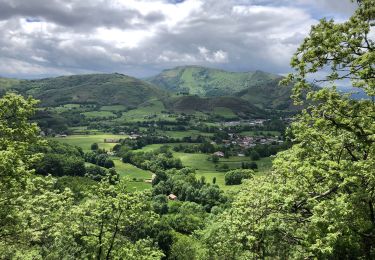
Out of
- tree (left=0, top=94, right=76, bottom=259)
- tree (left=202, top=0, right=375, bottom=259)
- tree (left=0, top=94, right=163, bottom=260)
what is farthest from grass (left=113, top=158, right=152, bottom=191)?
tree (left=202, top=0, right=375, bottom=259)

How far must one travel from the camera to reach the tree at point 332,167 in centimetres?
1750

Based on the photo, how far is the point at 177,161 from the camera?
19550cm

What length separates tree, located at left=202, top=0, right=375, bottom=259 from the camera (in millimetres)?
17500

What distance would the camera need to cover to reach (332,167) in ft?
63.2

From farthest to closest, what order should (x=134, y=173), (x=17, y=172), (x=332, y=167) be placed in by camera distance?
(x=134, y=173), (x=17, y=172), (x=332, y=167)

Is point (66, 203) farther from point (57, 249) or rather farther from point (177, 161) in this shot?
point (177, 161)

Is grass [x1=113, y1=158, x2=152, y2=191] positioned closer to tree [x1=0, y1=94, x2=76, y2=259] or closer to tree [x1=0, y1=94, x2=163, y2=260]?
tree [x1=0, y1=94, x2=163, y2=260]

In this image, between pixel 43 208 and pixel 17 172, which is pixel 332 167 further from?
pixel 43 208

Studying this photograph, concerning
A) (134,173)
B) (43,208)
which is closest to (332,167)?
(43,208)

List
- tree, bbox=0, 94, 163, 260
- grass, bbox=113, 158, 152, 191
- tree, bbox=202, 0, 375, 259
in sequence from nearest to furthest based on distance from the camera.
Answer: tree, bbox=202, 0, 375, 259, tree, bbox=0, 94, 163, 260, grass, bbox=113, 158, 152, 191

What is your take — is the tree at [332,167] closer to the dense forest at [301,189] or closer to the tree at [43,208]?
the dense forest at [301,189]

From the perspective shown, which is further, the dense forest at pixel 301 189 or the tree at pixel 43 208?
the tree at pixel 43 208

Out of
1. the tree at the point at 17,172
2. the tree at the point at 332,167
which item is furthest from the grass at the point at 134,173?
the tree at the point at 332,167

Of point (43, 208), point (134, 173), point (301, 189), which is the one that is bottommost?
point (134, 173)
